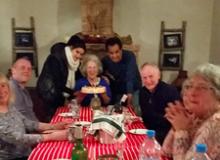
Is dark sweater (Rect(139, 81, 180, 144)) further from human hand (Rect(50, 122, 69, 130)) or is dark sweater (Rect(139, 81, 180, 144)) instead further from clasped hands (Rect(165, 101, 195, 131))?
clasped hands (Rect(165, 101, 195, 131))

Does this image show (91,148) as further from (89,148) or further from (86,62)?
(86,62)

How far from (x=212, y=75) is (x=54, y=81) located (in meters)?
2.40

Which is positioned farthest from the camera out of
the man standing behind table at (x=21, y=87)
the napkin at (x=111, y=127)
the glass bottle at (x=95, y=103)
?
the glass bottle at (x=95, y=103)

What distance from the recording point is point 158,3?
5469 millimetres

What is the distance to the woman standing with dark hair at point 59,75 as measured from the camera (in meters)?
3.75

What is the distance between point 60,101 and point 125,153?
187 centimetres

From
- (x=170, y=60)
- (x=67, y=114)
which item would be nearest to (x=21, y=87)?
(x=67, y=114)

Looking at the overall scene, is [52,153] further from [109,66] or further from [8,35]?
[8,35]

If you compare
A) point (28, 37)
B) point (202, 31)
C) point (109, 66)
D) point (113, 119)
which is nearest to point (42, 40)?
point (28, 37)

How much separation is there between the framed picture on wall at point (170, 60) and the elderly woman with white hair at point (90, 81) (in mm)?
1923

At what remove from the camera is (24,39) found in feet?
17.9

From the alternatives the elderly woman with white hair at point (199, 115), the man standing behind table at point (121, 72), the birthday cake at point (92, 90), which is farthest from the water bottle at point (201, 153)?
the man standing behind table at point (121, 72)

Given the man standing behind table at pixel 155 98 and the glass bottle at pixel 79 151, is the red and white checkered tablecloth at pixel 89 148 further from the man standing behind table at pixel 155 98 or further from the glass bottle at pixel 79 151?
the man standing behind table at pixel 155 98

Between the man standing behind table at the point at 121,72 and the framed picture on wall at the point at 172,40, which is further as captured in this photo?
the framed picture on wall at the point at 172,40
